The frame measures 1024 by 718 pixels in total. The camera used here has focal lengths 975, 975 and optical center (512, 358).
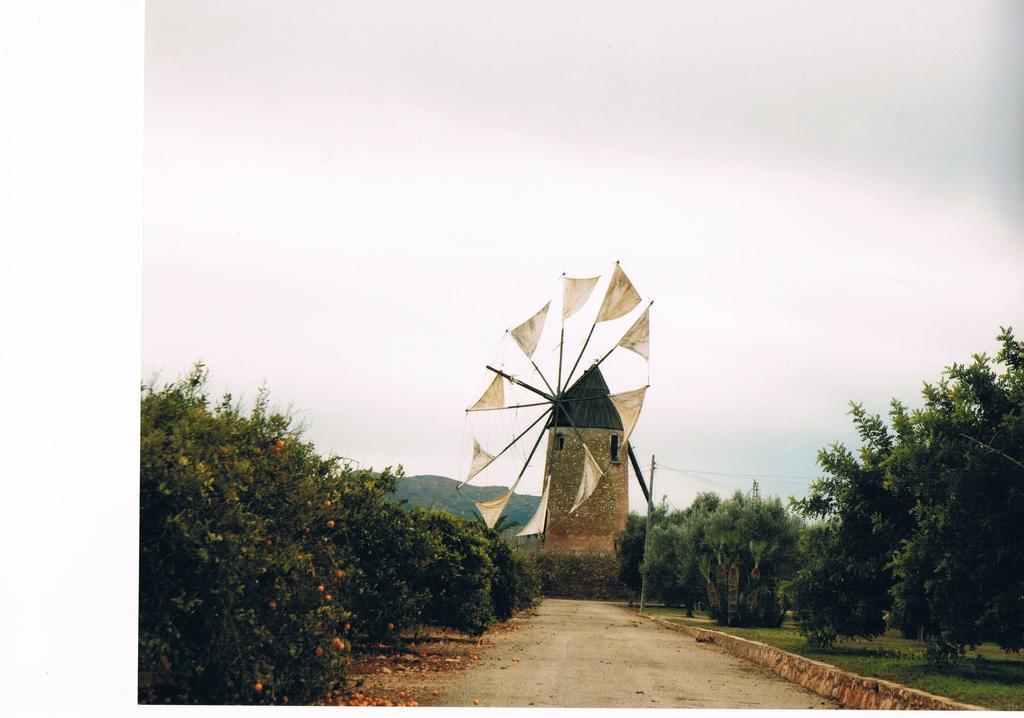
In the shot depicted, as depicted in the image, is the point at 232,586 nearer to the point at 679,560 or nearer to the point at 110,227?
the point at 110,227

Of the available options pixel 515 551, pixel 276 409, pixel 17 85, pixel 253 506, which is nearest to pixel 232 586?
pixel 253 506

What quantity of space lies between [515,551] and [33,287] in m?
14.0

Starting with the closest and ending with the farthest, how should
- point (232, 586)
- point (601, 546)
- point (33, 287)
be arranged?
point (232, 586) < point (33, 287) < point (601, 546)

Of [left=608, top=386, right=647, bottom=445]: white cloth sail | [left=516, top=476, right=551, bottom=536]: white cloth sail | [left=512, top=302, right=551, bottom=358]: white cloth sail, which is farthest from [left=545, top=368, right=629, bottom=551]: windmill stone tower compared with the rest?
[left=608, top=386, right=647, bottom=445]: white cloth sail

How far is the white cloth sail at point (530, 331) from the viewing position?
25.1 metres

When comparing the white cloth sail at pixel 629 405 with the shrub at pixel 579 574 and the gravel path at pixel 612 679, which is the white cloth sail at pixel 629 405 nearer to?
the gravel path at pixel 612 679

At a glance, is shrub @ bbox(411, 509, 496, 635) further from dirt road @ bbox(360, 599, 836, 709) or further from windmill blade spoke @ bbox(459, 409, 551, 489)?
windmill blade spoke @ bbox(459, 409, 551, 489)

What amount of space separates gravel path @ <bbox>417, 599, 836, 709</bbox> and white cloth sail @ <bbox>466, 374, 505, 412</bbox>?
1098 cm

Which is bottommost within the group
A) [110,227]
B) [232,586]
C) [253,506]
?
[232,586]

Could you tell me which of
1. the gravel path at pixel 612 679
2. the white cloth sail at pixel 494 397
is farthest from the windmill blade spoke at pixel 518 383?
the gravel path at pixel 612 679

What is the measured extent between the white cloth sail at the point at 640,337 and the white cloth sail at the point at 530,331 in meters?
2.29

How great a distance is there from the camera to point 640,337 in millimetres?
23234

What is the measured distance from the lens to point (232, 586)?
20.1 ft

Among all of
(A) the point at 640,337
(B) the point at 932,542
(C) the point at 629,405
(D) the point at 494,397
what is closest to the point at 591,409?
(D) the point at 494,397
